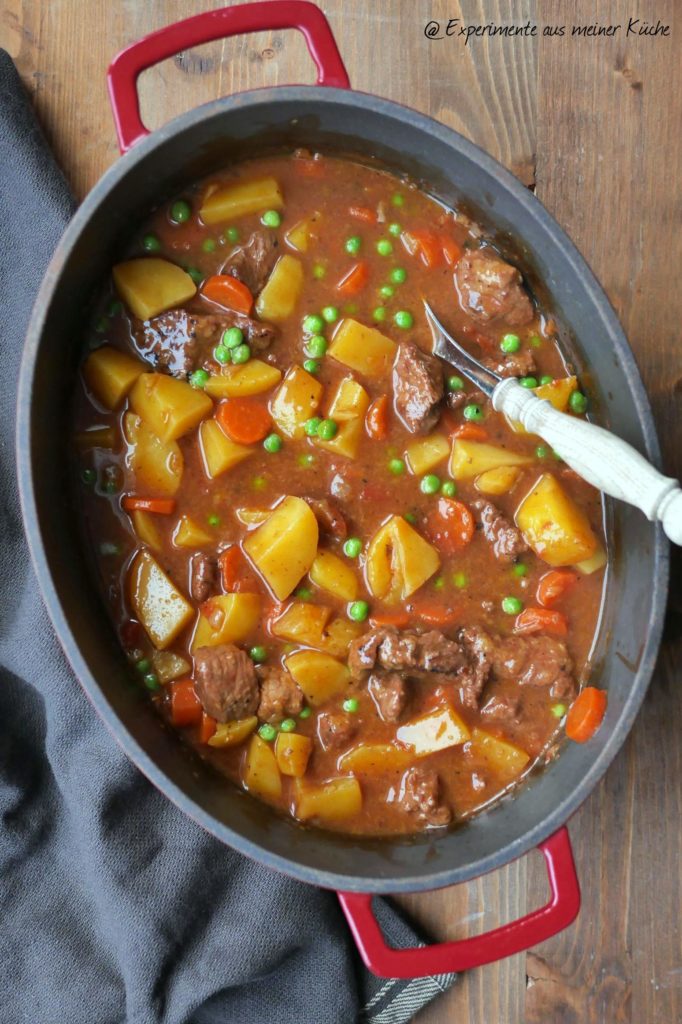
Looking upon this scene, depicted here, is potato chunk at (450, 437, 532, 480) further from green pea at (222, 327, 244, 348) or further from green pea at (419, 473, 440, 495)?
green pea at (222, 327, 244, 348)

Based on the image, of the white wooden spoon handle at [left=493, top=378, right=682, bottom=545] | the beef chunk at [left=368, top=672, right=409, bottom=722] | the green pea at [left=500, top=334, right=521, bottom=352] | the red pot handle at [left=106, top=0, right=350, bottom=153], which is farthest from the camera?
the green pea at [left=500, top=334, right=521, bottom=352]

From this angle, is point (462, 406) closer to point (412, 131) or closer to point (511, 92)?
point (412, 131)

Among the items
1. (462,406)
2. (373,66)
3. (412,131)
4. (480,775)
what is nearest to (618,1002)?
(480,775)

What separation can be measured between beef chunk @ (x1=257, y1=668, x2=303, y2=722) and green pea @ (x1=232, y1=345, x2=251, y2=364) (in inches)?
40.9

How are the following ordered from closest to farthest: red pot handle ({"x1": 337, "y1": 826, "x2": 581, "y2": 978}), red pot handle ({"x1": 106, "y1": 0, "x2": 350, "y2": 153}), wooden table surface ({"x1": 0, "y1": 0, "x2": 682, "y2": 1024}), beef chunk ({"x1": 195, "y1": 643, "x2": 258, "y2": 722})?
red pot handle ({"x1": 106, "y1": 0, "x2": 350, "y2": 153}) < red pot handle ({"x1": 337, "y1": 826, "x2": 581, "y2": 978}) < beef chunk ({"x1": 195, "y1": 643, "x2": 258, "y2": 722}) < wooden table surface ({"x1": 0, "y1": 0, "x2": 682, "y2": 1024})

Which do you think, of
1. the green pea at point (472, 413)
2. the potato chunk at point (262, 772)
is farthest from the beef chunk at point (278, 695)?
the green pea at point (472, 413)

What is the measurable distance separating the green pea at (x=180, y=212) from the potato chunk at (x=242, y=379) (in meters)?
0.56

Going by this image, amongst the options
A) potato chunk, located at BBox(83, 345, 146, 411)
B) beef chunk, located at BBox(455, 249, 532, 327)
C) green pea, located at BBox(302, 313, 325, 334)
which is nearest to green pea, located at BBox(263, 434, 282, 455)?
green pea, located at BBox(302, 313, 325, 334)

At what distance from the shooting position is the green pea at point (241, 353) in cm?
322

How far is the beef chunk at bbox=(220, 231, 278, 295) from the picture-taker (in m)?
3.27

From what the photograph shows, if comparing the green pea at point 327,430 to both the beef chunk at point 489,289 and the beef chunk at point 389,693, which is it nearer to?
the beef chunk at point 489,289

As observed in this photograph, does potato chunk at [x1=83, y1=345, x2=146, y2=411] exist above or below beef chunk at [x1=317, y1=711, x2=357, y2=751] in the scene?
above

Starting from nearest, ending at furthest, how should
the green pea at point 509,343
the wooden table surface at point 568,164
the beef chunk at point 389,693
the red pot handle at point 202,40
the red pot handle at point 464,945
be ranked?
the red pot handle at point 202,40 < the red pot handle at point 464,945 < the beef chunk at point 389,693 < the green pea at point 509,343 < the wooden table surface at point 568,164

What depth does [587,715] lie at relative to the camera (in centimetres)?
342
